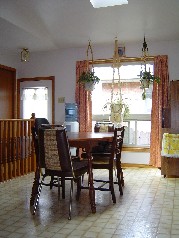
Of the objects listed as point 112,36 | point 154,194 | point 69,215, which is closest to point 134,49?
point 112,36

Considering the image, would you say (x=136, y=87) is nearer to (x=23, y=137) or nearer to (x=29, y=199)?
(x=23, y=137)

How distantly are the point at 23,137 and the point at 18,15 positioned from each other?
2209mm

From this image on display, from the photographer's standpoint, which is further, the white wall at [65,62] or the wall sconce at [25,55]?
the wall sconce at [25,55]

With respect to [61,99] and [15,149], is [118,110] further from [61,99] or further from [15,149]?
[15,149]

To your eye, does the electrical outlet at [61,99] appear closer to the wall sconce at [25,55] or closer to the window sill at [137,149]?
the wall sconce at [25,55]

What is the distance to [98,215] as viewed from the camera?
3.12 m

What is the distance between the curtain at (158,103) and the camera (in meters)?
5.98

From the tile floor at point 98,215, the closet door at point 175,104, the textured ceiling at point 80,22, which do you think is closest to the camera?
the tile floor at point 98,215

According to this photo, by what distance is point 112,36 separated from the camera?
600 centimetres

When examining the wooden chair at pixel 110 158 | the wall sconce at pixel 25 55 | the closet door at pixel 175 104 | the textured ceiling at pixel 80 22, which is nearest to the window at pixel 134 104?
the textured ceiling at pixel 80 22

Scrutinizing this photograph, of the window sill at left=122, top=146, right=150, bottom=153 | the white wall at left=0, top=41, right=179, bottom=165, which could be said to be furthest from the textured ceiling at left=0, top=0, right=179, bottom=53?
the window sill at left=122, top=146, right=150, bottom=153

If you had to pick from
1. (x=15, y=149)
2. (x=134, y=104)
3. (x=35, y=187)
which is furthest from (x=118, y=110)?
(x=35, y=187)

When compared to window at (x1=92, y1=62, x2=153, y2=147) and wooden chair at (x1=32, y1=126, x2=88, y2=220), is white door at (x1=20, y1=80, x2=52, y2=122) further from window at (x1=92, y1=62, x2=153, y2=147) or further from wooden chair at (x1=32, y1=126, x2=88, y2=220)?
wooden chair at (x1=32, y1=126, x2=88, y2=220)

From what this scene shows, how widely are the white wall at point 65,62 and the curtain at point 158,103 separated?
162mm
